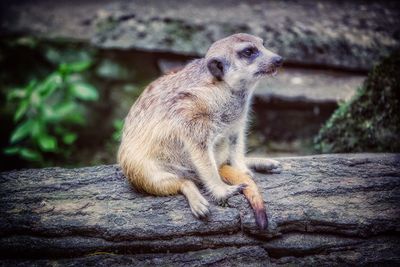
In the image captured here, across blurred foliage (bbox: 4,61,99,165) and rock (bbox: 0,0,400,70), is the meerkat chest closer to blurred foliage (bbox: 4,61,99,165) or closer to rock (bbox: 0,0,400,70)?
rock (bbox: 0,0,400,70)

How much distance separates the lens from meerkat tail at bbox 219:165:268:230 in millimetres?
2891

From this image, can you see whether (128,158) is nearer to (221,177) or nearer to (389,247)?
(221,177)

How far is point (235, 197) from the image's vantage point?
3.10m

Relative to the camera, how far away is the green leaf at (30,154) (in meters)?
5.48

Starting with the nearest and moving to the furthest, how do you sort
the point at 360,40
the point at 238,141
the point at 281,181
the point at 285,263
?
the point at 285,263
the point at 281,181
the point at 238,141
the point at 360,40

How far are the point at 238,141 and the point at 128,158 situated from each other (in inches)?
37.5

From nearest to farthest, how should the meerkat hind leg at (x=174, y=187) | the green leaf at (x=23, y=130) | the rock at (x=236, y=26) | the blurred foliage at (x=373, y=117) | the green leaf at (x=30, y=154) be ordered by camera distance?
the meerkat hind leg at (x=174, y=187) → the blurred foliage at (x=373, y=117) → the green leaf at (x=23, y=130) → the green leaf at (x=30, y=154) → the rock at (x=236, y=26)

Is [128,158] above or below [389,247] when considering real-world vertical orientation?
above

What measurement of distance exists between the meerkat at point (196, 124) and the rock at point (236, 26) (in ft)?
8.36

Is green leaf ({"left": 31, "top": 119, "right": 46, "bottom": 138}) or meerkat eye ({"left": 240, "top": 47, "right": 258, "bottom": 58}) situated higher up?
meerkat eye ({"left": 240, "top": 47, "right": 258, "bottom": 58})

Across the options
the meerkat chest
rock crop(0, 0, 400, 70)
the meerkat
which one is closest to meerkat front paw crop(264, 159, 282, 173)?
the meerkat

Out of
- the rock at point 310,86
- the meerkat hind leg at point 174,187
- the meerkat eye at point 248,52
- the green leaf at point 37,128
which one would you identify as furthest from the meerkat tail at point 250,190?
the green leaf at point 37,128

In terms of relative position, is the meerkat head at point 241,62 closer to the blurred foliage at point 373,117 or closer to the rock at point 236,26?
the blurred foliage at point 373,117

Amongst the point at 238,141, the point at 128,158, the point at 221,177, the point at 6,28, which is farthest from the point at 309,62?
the point at 6,28
